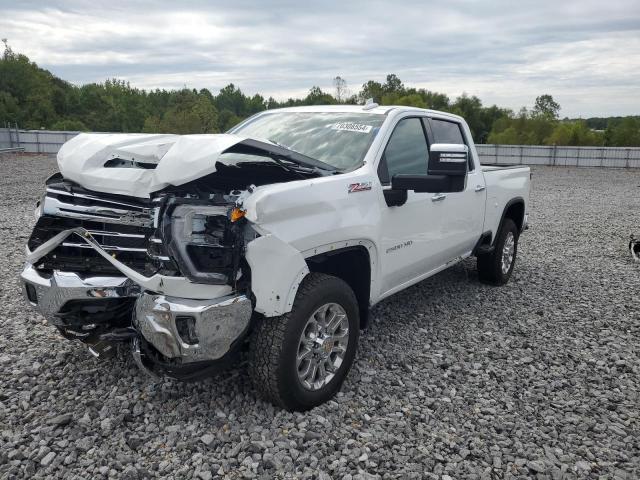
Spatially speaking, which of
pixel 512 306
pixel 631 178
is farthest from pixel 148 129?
pixel 512 306

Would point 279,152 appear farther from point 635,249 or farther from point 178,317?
point 635,249

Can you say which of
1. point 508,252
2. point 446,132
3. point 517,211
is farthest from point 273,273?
point 517,211

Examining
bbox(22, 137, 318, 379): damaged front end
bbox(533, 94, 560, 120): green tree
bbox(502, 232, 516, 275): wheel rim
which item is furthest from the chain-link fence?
bbox(533, 94, 560, 120): green tree

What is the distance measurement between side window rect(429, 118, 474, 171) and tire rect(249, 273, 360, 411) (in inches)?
84.9

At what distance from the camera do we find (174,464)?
294cm

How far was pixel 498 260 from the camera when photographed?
627cm

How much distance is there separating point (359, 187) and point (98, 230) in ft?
5.38

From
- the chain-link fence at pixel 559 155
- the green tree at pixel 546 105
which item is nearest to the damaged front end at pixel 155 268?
the chain-link fence at pixel 559 155

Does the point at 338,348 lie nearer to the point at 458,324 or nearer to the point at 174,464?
the point at 174,464

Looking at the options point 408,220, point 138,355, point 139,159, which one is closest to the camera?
point 138,355

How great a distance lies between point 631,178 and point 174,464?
2701cm

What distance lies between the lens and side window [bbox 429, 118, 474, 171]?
5.06 m

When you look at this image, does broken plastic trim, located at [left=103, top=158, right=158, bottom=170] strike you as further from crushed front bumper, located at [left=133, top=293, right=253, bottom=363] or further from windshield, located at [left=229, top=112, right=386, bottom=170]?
windshield, located at [left=229, top=112, right=386, bottom=170]

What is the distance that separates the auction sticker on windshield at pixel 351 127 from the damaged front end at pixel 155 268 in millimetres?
1084
